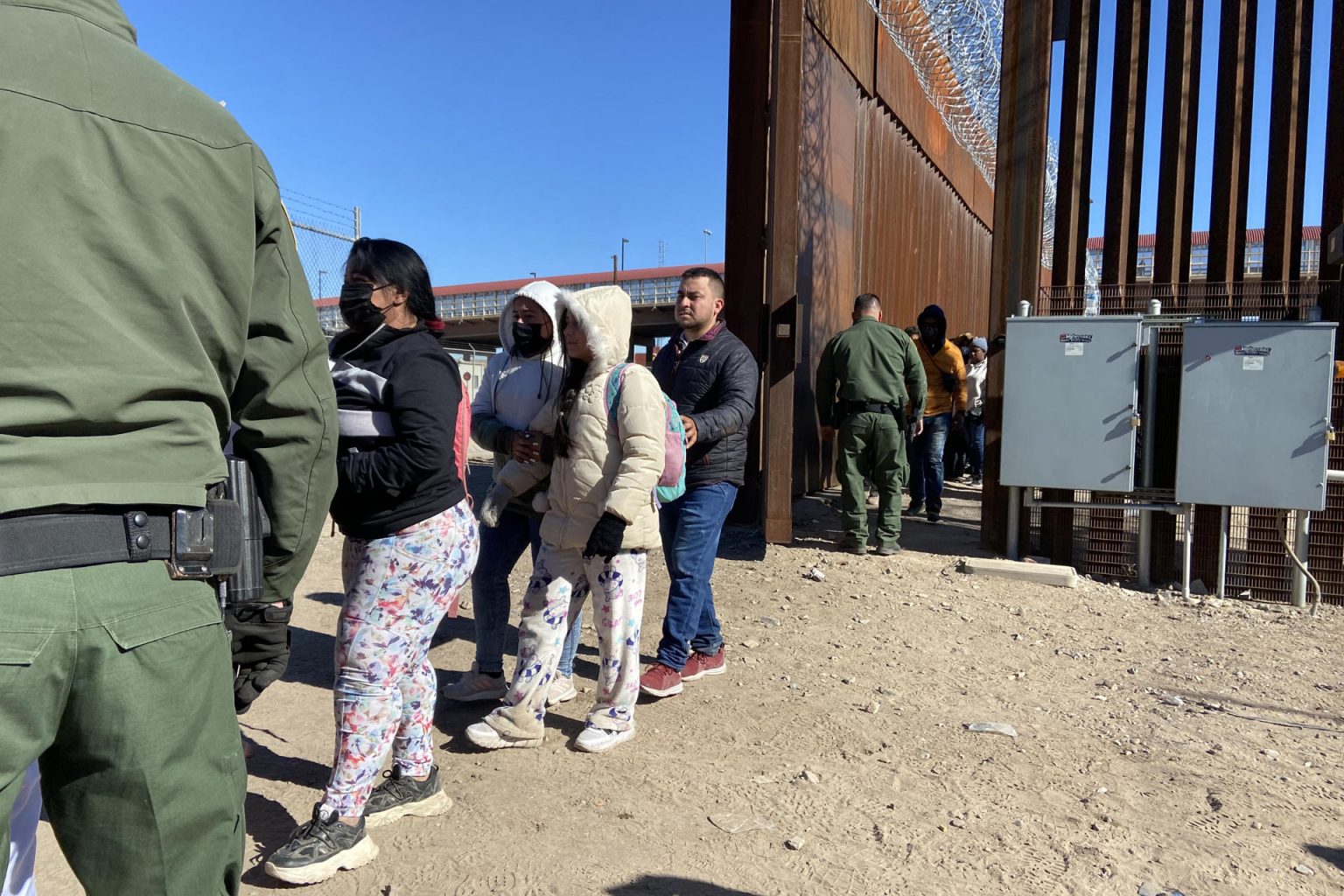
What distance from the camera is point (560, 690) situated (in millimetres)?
3865

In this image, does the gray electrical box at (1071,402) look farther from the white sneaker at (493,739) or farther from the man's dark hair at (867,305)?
the white sneaker at (493,739)

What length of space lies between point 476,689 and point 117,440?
2.83m

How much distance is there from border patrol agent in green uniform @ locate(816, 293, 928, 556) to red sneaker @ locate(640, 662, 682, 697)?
2.79 m

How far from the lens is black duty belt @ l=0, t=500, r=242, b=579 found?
3.92ft

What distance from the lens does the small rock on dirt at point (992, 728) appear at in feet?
11.9

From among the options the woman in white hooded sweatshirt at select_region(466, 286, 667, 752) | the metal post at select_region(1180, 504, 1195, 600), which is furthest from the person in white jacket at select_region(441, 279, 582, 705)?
the metal post at select_region(1180, 504, 1195, 600)

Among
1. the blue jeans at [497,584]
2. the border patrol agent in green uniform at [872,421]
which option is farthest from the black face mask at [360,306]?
the border patrol agent in green uniform at [872,421]

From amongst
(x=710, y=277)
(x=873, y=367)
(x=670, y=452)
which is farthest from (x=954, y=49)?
(x=670, y=452)

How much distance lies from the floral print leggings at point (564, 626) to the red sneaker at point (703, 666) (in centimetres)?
72

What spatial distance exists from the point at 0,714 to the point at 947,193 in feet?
47.7

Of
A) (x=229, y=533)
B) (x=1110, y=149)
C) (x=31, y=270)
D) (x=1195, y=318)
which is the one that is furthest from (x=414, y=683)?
(x=1110, y=149)

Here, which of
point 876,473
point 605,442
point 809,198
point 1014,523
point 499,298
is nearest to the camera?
point 605,442

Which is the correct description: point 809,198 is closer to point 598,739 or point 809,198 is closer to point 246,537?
point 598,739

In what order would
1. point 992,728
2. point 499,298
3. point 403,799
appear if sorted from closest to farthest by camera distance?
point 403,799, point 992,728, point 499,298
